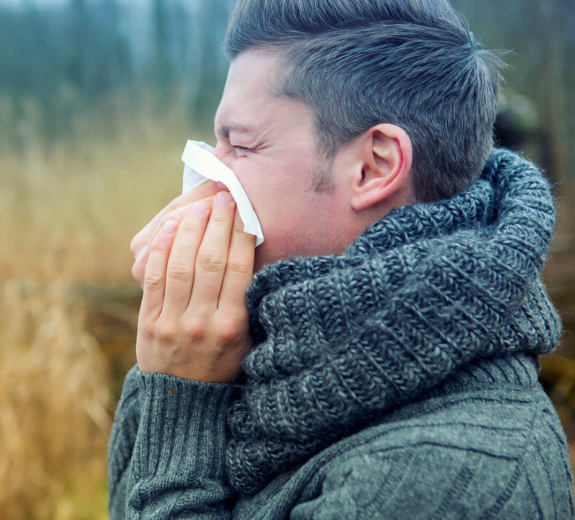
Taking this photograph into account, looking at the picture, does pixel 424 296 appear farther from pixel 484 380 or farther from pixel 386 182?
pixel 386 182

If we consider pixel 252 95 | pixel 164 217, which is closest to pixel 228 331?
pixel 164 217

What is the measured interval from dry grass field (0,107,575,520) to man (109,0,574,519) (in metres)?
1.73

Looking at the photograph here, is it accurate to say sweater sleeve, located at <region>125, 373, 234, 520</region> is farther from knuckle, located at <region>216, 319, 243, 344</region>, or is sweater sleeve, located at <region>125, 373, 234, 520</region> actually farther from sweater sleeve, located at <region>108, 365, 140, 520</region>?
sweater sleeve, located at <region>108, 365, 140, 520</region>

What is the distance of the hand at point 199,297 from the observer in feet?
4.93

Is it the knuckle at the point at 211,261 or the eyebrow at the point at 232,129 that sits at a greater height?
the eyebrow at the point at 232,129

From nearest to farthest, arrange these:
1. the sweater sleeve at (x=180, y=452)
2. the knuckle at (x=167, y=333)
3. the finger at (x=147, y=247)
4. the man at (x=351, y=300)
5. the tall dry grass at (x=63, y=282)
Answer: the man at (x=351, y=300) → the sweater sleeve at (x=180, y=452) → the knuckle at (x=167, y=333) → the finger at (x=147, y=247) → the tall dry grass at (x=63, y=282)

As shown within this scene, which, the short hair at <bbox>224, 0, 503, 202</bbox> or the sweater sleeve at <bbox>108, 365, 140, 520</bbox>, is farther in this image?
the sweater sleeve at <bbox>108, 365, 140, 520</bbox>

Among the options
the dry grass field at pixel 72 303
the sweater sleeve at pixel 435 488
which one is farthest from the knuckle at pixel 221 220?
the dry grass field at pixel 72 303


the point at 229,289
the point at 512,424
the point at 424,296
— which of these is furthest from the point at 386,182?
the point at 512,424

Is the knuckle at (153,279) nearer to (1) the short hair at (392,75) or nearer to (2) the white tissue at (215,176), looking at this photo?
(2) the white tissue at (215,176)

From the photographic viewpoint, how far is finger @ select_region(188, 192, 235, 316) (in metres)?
1.51

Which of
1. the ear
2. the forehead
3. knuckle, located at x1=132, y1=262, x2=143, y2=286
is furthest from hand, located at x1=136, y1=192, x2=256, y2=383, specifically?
the ear

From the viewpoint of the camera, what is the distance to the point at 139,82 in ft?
17.8

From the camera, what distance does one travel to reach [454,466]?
1115 mm
